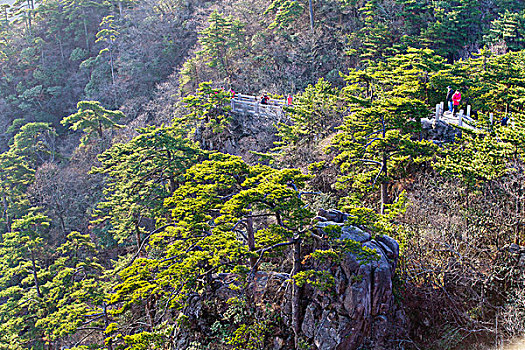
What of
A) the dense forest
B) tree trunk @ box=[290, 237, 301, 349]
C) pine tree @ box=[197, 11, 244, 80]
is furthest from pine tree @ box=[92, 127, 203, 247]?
pine tree @ box=[197, 11, 244, 80]

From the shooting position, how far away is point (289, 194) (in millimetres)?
11602

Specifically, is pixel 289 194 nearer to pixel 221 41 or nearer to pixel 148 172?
pixel 148 172

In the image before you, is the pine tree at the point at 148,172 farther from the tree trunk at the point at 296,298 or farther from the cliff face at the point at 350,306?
the tree trunk at the point at 296,298

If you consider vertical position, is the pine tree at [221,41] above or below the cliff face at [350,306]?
above

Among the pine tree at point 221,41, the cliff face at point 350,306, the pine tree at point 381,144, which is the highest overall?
the pine tree at point 221,41

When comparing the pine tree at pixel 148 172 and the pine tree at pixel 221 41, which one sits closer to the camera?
the pine tree at pixel 148 172

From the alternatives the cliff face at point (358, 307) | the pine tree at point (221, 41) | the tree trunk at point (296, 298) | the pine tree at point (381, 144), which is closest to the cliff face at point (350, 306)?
the cliff face at point (358, 307)

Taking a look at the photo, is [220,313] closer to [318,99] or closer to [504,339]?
[504,339]

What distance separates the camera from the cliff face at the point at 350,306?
35.7 feet

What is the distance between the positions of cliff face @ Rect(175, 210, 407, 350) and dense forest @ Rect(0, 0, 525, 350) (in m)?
0.08

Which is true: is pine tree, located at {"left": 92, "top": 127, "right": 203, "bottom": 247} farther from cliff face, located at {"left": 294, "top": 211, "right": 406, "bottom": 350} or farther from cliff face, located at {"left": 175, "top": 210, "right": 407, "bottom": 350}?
cliff face, located at {"left": 294, "top": 211, "right": 406, "bottom": 350}

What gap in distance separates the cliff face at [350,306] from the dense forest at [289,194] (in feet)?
0.27

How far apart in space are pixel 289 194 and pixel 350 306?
345 centimetres

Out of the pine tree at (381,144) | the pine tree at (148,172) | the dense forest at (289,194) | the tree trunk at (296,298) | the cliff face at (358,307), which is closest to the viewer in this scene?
the cliff face at (358,307)
